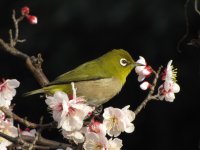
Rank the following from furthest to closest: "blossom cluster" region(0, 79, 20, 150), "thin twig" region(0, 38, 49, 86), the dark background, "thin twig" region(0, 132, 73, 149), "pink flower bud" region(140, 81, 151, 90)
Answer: the dark background
"thin twig" region(0, 38, 49, 86)
"pink flower bud" region(140, 81, 151, 90)
"blossom cluster" region(0, 79, 20, 150)
"thin twig" region(0, 132, 73, 149)

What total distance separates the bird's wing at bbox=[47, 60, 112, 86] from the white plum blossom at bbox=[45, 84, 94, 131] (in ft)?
2.54

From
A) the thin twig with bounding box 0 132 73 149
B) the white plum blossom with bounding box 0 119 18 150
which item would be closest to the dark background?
the white plum blossom with bounding box 0 119 18 150

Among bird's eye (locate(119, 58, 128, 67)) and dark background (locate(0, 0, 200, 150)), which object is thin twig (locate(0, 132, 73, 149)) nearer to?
bird's eye (locate(119, 58, 128, 67))

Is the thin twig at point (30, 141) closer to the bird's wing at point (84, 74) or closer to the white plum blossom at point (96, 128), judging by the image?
the white plum blossom at point (96, 128)

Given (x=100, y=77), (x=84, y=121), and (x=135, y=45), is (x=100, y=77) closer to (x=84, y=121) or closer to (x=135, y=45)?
(x=84, y=121)

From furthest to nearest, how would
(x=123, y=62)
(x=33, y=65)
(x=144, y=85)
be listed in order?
(x=123, y=62)
(x=33, y=65)
(x=144, y=85)

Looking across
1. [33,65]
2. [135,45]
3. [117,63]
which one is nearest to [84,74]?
[117,63]

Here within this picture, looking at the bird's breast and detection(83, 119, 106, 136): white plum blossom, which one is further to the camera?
the bird's breast

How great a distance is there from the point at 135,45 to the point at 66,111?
4.33 m

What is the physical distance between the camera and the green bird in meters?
3.96

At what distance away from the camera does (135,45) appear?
728 cm

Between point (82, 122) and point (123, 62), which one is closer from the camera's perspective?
point (82, 122)

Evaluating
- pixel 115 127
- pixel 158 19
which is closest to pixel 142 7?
pixel 158 19

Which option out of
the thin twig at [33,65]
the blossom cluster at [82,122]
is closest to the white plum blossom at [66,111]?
the blossom cluster at [82,122]
